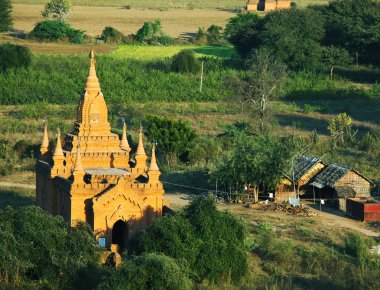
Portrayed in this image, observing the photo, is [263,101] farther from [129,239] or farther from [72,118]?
[129,239]

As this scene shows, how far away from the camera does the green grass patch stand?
85.9 metres

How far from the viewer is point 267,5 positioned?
371 feet

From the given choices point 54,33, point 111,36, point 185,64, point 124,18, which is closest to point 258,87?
point 185,64

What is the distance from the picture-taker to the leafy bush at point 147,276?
→ 1257 inches

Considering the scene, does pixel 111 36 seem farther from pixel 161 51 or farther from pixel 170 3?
pixel 170 3

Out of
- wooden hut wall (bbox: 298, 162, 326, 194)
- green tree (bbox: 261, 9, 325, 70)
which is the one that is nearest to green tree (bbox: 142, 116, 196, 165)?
wooden hut wall (bbox: 298, 162, 326, 194)

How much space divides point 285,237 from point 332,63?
41.4m

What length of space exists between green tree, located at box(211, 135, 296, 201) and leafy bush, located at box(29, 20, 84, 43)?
4423cm

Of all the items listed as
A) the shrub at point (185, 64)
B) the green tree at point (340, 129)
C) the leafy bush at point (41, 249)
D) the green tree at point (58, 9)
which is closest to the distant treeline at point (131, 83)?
the shrub at point (185, 64)

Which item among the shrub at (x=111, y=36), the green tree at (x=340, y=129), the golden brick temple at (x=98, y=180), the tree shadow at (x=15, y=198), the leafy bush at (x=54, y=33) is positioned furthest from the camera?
the shrub at (x=111, y=36)

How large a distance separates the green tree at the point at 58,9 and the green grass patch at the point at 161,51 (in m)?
12.4

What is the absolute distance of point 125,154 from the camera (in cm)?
4059

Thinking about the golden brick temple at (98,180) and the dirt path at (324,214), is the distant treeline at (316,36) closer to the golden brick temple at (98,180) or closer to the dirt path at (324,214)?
the dirt path at (324,214)

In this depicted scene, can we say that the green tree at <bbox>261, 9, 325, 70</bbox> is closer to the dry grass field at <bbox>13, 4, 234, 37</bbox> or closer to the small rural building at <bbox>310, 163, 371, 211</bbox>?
the dry grass field at <bbox>13, 4, 234, 37</bbox>
